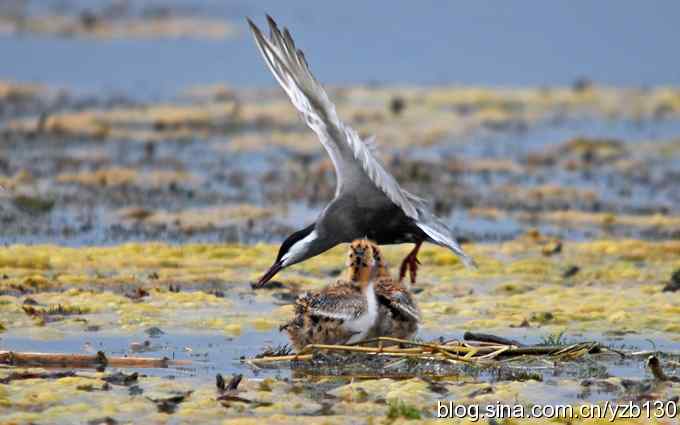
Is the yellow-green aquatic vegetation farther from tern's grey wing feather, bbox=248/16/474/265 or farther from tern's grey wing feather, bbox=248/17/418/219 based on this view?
tern's grey wing feather, bbox=248/17/418/219

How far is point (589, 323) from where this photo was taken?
11148mm

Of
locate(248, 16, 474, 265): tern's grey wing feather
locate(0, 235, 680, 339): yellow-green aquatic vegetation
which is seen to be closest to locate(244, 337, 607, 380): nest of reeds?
locate(248, 16, 474, 265): tern's grey wing feather

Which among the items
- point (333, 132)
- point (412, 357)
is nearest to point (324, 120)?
point (333, 132)

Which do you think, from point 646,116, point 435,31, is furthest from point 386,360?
point 435,31

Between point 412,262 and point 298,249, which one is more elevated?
point 298,249

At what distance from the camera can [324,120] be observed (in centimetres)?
1055

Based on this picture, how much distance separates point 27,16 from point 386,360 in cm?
3400

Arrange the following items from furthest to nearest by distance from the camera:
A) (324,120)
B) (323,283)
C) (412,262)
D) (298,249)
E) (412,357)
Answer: (323,283) < (412,262) < (298,249) < (324,120) < (412,357)

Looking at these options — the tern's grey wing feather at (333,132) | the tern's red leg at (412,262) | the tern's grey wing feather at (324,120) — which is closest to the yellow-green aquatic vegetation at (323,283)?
the tern's red leg at (412,262)

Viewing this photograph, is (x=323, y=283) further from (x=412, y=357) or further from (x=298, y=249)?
(x=412, y=357)

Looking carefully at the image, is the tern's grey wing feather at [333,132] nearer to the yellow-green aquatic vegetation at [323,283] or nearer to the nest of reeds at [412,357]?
the yellow-green aquatic vegetation at [323,283]

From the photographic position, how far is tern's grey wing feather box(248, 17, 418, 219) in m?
10.4

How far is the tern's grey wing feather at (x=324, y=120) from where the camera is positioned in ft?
34.1

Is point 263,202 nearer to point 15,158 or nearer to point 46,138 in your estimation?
point 15,158
